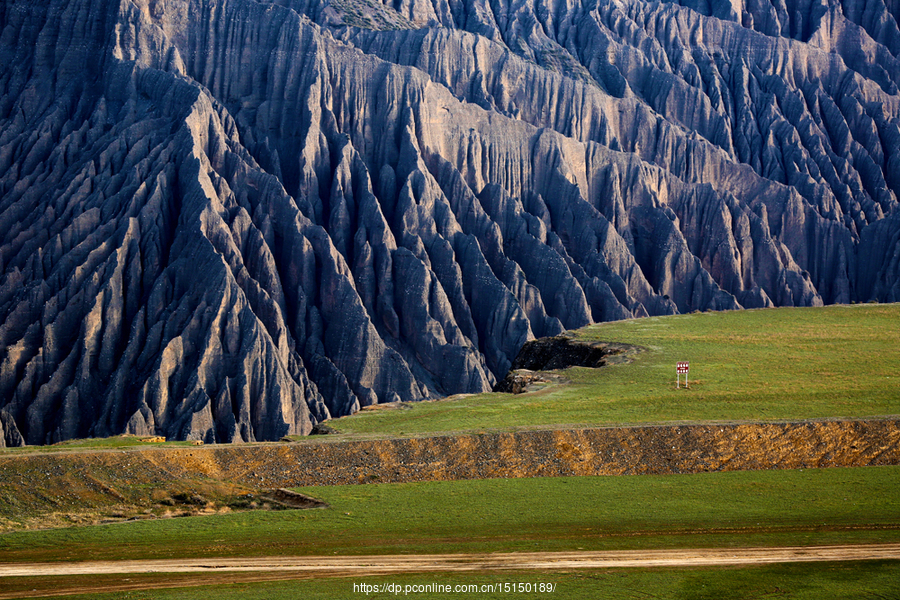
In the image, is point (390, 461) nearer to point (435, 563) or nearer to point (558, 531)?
point (558, 531)

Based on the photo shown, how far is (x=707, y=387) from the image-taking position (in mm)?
36719

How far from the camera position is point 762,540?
2130 cm

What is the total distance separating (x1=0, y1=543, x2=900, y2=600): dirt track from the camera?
770 inches

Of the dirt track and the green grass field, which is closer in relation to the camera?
the green grass field

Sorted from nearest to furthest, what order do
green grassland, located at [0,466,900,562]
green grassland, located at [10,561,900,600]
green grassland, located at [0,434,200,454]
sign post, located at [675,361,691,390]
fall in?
green grassland, located at [10,561,900,600]
green grassland, located at [0,466,900,562]
green grassland, located at [0,434,200,454]
sign post, located at [675,361,691,390]

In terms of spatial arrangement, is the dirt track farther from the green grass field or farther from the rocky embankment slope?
the rocky embankment slope

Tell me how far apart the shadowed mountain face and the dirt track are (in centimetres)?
3634

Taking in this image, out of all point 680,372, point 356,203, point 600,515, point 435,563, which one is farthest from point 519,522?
point 356,203

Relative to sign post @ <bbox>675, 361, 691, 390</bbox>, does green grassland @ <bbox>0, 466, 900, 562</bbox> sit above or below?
below

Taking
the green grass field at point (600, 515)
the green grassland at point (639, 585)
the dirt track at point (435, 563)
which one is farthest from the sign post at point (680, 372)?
the green grassland at point (639, 585)

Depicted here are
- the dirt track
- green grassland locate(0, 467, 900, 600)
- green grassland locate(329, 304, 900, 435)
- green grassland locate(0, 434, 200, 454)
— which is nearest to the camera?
green grassland locate(0, 467, 900, 600)

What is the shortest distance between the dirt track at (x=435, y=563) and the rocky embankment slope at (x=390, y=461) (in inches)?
187

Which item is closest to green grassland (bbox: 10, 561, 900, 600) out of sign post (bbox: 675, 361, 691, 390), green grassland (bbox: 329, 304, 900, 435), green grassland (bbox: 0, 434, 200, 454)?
green grassland (bbox: 0, 434, 200, 454)

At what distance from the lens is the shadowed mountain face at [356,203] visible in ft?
197
